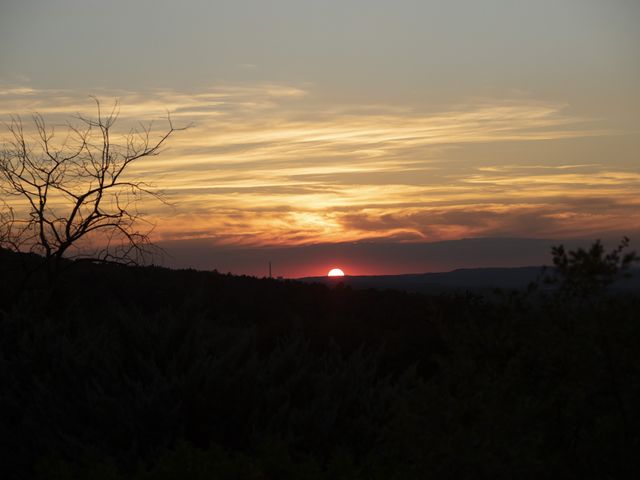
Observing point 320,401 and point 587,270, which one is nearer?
point 587,270

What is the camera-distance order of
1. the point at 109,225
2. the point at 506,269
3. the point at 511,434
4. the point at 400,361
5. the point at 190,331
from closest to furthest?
the point at 511,434, the point at 190,331, the point at 400,361, the point at 109,225, the point at 506,269

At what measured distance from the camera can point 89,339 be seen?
31.8ft

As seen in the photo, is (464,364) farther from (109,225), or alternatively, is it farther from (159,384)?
(109,225)

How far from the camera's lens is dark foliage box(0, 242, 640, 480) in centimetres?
558

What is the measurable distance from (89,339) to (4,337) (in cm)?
193

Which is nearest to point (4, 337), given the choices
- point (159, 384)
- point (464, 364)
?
point (159, 384)

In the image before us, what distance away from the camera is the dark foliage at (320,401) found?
558 cm

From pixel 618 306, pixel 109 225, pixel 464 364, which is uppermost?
pixel 109 225

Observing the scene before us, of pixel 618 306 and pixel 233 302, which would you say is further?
pixel 233 302

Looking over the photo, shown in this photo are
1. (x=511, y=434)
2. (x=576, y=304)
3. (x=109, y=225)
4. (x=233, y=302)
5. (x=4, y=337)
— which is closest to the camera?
(x=511, y=434)

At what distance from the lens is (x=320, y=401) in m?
8.55

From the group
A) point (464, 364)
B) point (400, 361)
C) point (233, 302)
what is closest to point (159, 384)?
point (464, 364)

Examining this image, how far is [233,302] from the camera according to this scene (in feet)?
109

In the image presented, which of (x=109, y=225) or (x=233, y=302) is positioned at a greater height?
(x=109, y=225)
